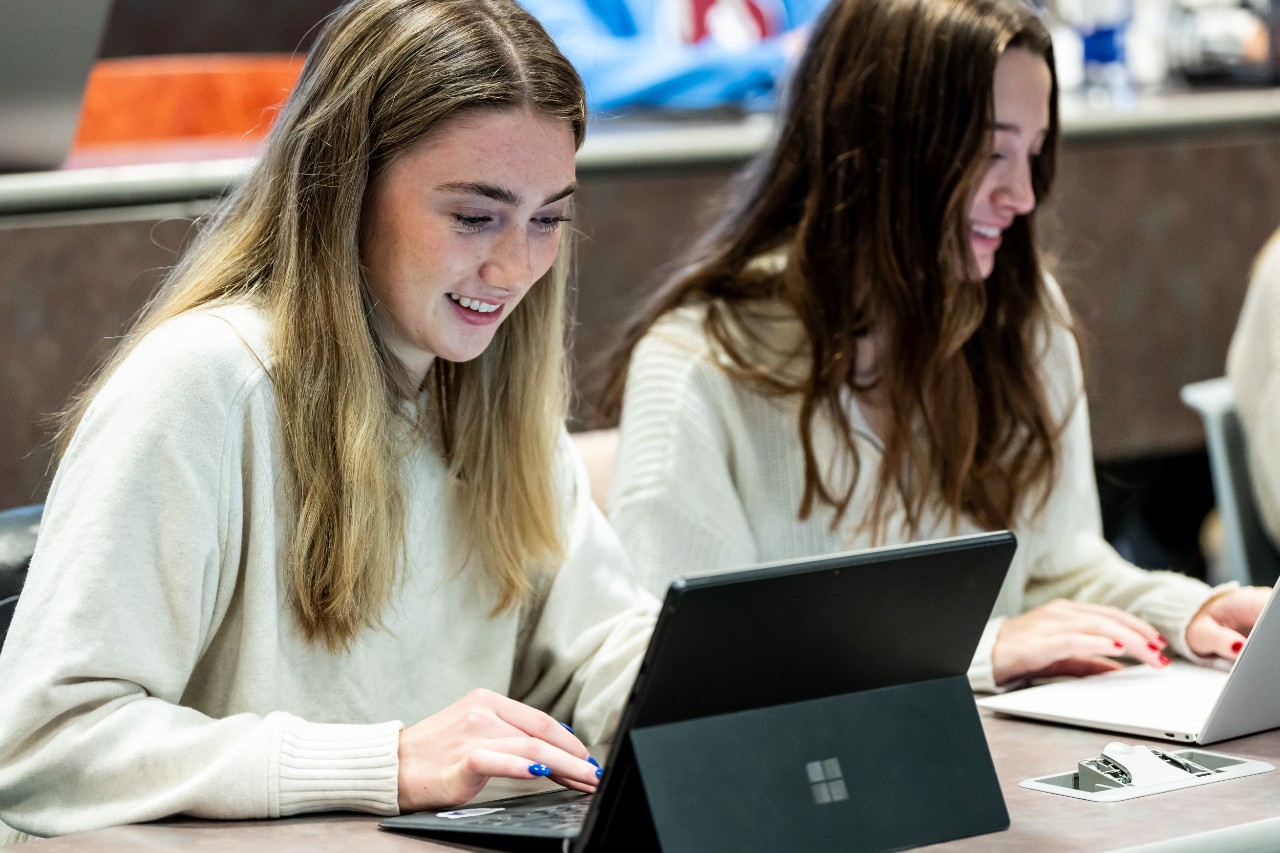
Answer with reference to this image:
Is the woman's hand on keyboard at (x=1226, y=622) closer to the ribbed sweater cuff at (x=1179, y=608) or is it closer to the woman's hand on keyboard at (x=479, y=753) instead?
the ribbed sweater cuff at (x=1179, y=608)

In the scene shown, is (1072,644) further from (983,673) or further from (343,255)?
(343,255)

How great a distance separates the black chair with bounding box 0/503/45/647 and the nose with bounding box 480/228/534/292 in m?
0.44

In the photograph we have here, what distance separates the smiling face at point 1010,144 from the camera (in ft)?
5.89

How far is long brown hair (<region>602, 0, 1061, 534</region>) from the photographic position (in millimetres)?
1788

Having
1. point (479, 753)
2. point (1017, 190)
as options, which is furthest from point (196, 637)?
point (1017, 190)

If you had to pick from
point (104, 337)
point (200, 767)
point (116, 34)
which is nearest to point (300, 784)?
point (200, 767)

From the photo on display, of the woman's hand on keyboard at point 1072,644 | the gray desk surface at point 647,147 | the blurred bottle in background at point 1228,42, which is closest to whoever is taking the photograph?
the woman's hand on keyboard at point 1072,644

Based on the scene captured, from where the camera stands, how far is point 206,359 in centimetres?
127

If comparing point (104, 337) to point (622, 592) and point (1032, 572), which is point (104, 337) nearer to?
point (622, 592)

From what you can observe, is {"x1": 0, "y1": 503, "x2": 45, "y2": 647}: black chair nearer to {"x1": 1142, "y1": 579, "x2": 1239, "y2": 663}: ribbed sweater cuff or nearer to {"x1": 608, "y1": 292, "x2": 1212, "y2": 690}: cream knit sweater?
{"x1": 608, "y1": 292, "x2": 1212, "y2": 690}: cream knit sweater

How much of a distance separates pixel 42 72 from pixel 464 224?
0.79m

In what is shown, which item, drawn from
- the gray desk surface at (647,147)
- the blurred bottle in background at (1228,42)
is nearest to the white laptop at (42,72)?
the gray desk surface at (647,147)

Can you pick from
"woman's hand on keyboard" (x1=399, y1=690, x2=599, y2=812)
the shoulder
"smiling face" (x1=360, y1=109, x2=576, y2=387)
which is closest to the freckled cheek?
"smiling face" (x1=360, y1=109, x2=576, y2=387)

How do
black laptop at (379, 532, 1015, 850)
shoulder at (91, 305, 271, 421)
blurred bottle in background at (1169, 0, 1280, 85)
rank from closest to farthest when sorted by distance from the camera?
black laptop at (379, 532, 1015, 850) < shoulder at (91, 305, 271, 421) < blurred bottle in background at (1169, 0, 1280, 85)
